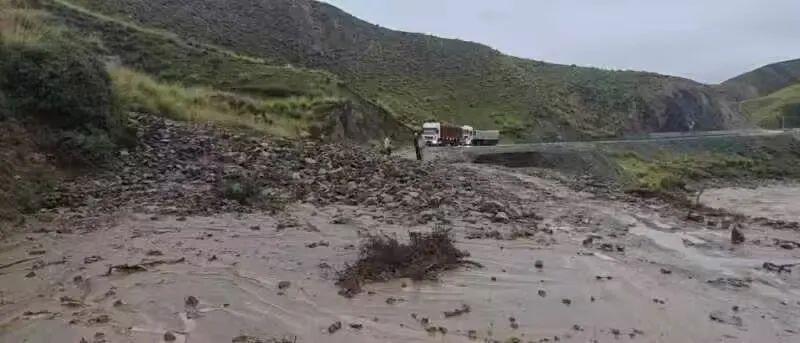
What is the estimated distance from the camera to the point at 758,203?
29156mm

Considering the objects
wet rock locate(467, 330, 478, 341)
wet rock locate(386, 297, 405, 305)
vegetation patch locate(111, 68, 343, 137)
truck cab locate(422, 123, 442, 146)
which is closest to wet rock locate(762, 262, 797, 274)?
wet rock locate(467, 330, 478, 341)

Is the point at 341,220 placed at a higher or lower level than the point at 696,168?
higher

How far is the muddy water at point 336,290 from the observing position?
6.25 meters

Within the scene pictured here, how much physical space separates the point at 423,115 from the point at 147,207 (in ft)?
162

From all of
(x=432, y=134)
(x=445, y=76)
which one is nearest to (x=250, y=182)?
(x=432, y=134)

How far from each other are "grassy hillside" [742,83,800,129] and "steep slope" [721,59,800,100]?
68.1 feet

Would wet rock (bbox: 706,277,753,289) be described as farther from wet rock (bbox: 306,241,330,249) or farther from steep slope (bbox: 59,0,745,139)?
steep slope (bbox: 59,0,745,139)

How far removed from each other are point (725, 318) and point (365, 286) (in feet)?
14.0

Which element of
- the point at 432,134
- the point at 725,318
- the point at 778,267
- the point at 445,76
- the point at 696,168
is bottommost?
the point at 696,168

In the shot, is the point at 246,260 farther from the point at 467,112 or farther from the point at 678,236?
the point at 467,112

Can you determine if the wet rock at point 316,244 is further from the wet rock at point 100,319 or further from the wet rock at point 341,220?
the wet rock at point 100,319

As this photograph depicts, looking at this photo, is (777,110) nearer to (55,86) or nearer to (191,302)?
(55,86)

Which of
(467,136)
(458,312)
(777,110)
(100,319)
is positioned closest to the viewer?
(100,319)

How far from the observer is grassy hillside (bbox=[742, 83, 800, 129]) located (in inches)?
4075
